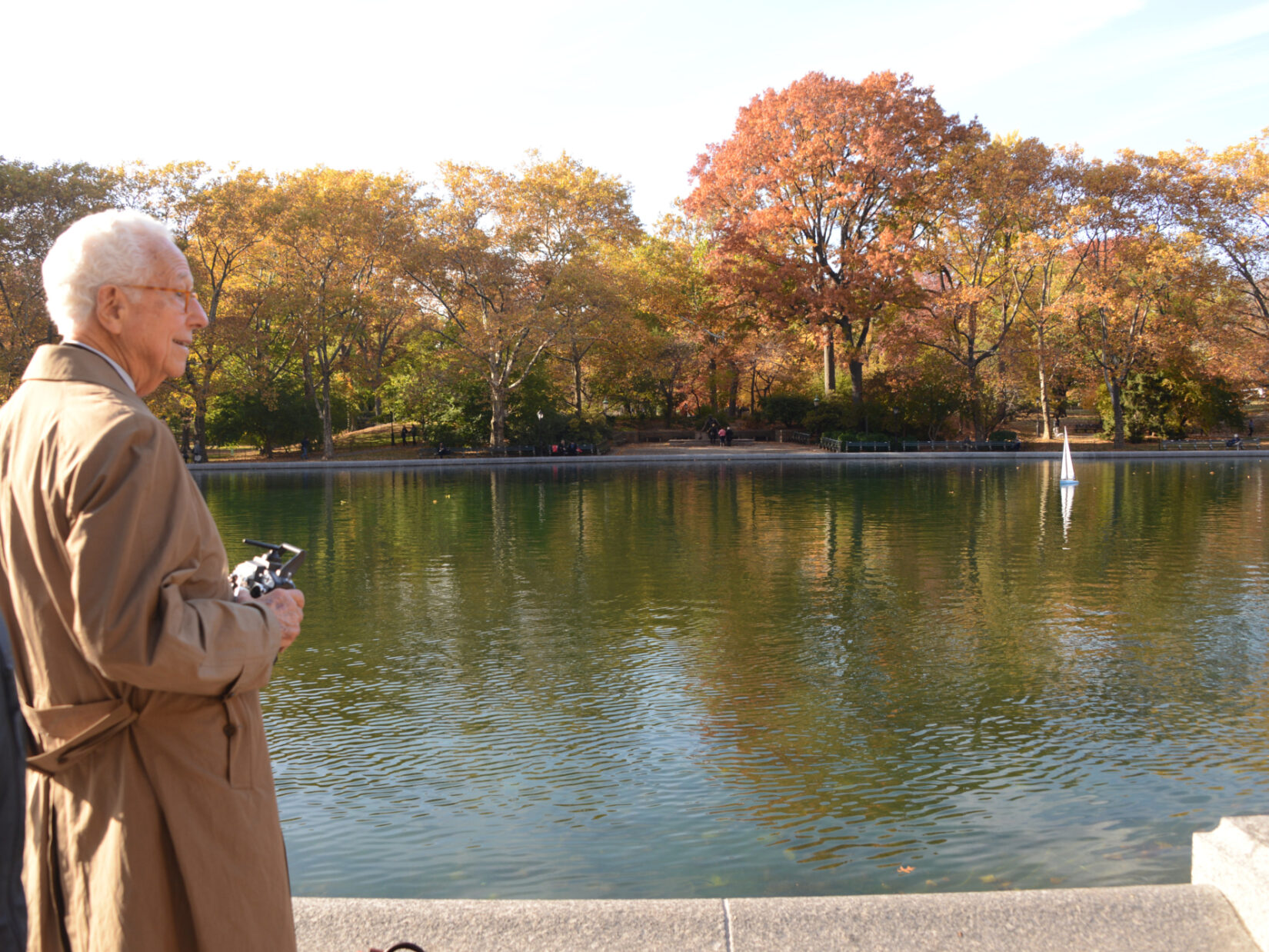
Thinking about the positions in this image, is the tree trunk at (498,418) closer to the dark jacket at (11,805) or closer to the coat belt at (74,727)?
the coat belt at (74,727)

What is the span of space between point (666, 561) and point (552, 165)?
33.7 meters

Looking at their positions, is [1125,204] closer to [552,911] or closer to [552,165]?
[552,165]

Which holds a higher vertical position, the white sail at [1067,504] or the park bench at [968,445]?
the park bench at [968,445]

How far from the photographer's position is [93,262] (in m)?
2.09

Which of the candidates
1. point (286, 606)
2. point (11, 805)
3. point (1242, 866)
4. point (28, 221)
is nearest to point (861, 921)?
point (1242, 866)

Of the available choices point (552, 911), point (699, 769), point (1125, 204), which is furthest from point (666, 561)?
point (1125, 204)

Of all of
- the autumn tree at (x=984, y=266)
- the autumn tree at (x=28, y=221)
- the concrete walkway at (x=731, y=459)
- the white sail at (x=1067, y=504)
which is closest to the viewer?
the white sail at (x=1067, y=504)

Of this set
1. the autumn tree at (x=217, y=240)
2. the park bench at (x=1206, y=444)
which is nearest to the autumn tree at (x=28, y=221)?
the autumn tree at (x=217, y=240)

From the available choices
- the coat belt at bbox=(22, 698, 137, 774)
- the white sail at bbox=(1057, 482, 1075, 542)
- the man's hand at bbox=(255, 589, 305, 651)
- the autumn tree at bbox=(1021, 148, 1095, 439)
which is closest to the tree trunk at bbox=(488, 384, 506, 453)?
the autumn tree at bbox=(1021, 148, 1095, 439)

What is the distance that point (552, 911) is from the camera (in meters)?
3.18

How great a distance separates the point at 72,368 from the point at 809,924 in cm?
244

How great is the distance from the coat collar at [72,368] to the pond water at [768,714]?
3.18 meters

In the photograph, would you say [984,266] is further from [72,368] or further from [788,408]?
[72,368]

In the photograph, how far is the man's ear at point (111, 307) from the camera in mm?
2111
